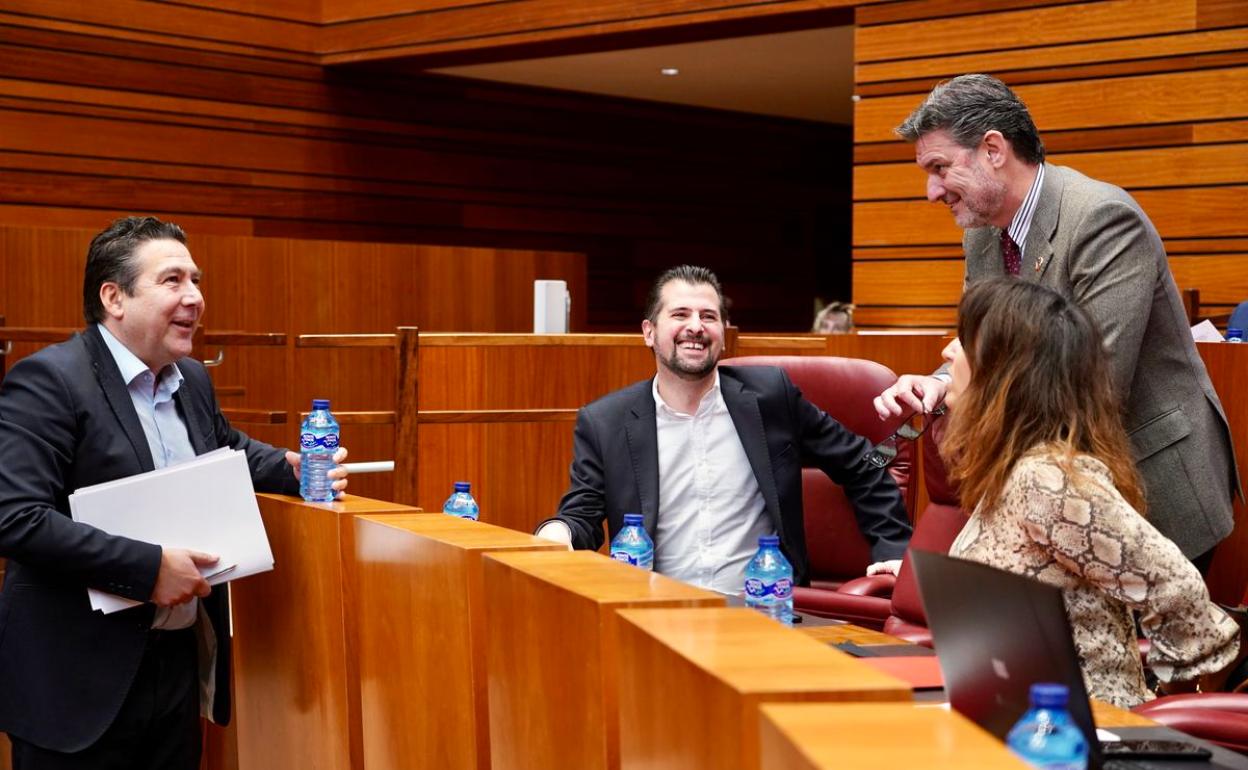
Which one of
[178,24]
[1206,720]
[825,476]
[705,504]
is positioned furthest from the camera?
[178,24]

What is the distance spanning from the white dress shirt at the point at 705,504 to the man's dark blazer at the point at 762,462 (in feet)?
0.12

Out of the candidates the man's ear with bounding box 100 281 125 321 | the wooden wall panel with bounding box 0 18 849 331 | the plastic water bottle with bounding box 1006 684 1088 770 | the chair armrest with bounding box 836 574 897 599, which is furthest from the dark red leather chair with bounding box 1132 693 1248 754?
the wooden wall panel with bounding box 0 18 849 331

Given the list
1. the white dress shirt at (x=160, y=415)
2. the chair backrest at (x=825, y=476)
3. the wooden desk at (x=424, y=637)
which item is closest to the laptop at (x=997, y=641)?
the wooden desk at (x=424, y=637)

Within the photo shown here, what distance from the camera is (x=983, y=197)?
8.63 ft

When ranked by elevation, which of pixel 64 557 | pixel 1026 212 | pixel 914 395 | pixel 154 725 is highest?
pixel 1026 212

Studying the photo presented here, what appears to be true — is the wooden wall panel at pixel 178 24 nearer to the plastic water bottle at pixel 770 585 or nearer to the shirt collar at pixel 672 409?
the shirt collar at pixel 672 409

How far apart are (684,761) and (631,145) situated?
9.78m

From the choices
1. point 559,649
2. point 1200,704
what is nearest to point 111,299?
point 559,649

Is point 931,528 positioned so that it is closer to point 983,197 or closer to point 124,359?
point 983,197

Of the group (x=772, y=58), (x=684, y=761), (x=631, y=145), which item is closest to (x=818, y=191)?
(x=631, y=145)

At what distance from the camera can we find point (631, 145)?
437 inches

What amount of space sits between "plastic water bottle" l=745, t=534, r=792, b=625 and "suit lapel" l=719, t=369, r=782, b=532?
0.81 m

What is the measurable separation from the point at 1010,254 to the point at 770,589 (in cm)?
79

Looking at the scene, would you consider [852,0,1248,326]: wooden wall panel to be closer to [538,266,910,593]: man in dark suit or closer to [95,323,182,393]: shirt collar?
[538,266,910,593]: man in dark suit
